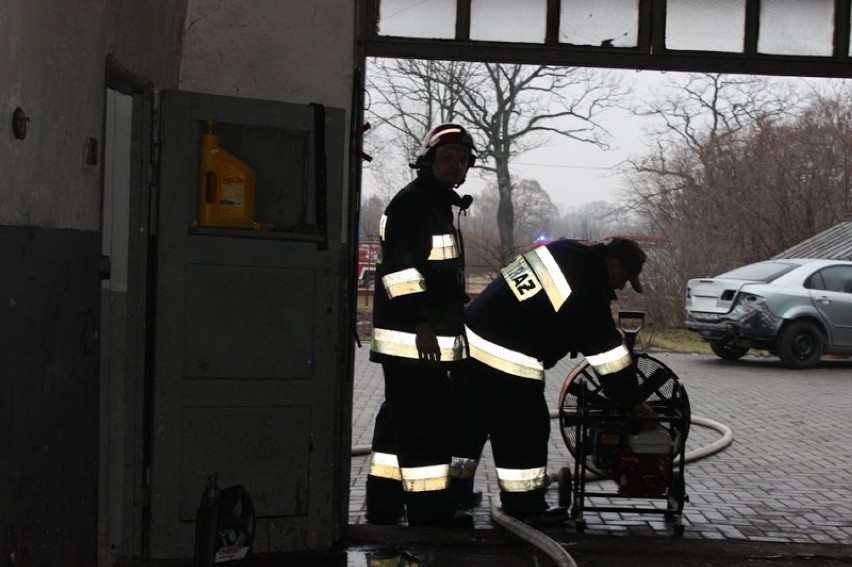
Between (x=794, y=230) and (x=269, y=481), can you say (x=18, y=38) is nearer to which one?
(x=269, y=481)

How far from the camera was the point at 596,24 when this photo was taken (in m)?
5.56

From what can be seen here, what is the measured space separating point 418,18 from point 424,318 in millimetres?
1742

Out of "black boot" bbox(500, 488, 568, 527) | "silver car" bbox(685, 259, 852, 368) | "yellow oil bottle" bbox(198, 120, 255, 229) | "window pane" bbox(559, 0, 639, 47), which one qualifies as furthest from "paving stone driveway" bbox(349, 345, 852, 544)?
"window pane" bbox(559, 0, 639, 47)

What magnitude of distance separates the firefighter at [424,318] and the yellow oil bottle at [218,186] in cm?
86

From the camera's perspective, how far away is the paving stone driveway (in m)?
5.71

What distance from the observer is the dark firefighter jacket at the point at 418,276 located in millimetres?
5020

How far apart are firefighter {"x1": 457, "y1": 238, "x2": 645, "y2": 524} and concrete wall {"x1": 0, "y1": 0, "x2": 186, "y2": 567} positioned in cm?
232

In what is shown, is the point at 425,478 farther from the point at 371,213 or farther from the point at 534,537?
the point at 371,213

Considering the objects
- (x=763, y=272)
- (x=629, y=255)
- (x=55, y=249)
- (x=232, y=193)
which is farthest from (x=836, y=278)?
(x=55, y=249)

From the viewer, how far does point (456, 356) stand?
17.0 feet

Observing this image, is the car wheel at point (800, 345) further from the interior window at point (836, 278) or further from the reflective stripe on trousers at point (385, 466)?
the reflective stripe on trousers at point (385, 466)

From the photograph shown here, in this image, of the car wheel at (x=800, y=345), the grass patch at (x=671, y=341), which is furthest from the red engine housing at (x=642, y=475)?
the grass patch at (x=671, y=341)

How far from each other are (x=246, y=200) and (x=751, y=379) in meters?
10.6

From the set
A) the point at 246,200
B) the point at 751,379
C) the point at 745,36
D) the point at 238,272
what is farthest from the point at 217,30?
the point at 751,379
